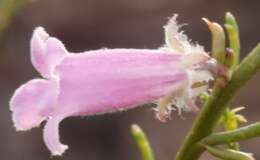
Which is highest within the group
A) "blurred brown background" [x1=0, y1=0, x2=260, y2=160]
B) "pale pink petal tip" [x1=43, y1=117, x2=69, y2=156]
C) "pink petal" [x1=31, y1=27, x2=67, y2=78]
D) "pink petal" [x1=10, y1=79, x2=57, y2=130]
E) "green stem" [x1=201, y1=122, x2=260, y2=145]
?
"blurred brown background" [x1=0, y1=0, x2=260, y2=160]

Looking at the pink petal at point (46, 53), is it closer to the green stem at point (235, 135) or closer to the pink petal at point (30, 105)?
the pink petal at point (30, 105)

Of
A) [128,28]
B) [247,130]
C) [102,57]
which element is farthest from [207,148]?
[128,28]

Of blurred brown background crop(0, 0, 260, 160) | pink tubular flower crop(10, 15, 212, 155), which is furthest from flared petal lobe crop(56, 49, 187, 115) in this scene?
blurred brown background crop(0, 0, 260, 160)

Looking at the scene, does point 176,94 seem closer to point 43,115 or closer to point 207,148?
point 207,148

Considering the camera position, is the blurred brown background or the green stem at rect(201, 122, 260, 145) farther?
the blurred brown background

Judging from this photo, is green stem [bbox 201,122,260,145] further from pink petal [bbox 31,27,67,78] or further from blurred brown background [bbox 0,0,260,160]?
blurred brown background [bbox 0,0,260,160]

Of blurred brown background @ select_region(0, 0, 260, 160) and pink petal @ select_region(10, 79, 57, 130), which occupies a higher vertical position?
blurred brown background @ select_region(0, 0, 260, 160)

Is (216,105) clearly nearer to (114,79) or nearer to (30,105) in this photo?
(114,79)

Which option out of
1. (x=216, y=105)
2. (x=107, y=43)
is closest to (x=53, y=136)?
(x=216, y=105)
